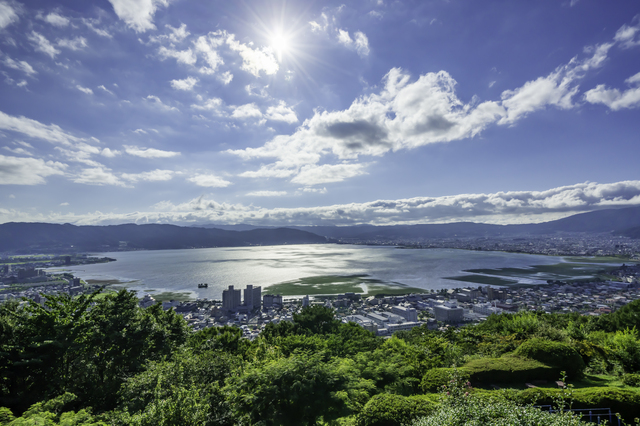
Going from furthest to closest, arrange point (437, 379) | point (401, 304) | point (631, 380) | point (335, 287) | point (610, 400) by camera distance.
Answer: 1. point (335, 287)
2. point (401, 304)
3. point (437, 379)
4. point (631, 380)
5. point (610, 400)

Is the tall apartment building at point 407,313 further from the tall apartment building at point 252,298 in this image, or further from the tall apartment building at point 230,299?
the tall apartment building at point 230,299

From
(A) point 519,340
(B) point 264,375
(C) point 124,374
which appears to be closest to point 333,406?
(B) point 264,375

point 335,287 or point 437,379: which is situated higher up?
point 437,379

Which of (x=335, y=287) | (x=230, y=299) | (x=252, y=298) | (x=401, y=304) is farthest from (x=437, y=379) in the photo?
(x=335, y=287)

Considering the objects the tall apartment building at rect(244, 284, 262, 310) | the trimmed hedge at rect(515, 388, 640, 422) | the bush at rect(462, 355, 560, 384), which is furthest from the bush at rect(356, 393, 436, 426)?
the tall apartment building at rect(244, 284, 262, 310)

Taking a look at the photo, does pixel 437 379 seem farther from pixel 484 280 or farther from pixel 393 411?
pixel 484 280

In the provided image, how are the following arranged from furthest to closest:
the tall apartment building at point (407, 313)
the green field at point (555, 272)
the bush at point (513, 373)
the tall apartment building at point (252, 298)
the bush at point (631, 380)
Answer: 1. the green field at point (555, 272)
2. the tall apartment building at point (252, 298)
3. the tall apartment building at point (407, 313)
4. the bush at point (513, 373)
5. the bush at point (631, 380)

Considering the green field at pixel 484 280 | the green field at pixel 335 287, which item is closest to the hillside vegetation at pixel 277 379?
the green field at pixel 335 287
